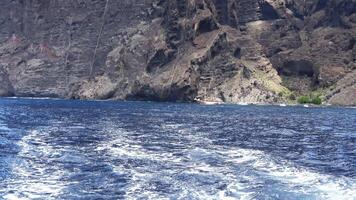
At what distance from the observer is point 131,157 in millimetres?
66125

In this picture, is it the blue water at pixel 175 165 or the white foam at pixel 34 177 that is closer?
the white foam at pixel 34 177

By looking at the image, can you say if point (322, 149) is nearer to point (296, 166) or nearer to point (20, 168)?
point (296, 166)

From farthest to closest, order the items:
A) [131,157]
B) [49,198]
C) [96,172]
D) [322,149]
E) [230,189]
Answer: [322,149]
[131,157]
[96,172]
[230,189]
[49,198]

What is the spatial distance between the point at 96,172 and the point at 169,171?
644cm

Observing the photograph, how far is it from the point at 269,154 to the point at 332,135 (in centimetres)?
3339

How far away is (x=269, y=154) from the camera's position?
228ft

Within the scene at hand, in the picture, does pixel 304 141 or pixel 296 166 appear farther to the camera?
pixel 304 141

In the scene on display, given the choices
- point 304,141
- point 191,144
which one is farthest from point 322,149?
point 191,144

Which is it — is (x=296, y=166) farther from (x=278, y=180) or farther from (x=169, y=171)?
(x=169, y=171)

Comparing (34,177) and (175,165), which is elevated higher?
(34,177)

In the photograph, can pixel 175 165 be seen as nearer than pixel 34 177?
No

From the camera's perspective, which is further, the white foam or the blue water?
the blue water

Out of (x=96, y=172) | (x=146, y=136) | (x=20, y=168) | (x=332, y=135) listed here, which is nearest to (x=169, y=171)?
(x=96, y=172)

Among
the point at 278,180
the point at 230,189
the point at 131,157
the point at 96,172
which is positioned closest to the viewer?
the point at 230,189
